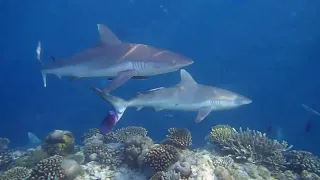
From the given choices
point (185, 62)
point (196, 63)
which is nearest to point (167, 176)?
point (185, 62)

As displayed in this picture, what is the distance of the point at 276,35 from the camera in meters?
62.2

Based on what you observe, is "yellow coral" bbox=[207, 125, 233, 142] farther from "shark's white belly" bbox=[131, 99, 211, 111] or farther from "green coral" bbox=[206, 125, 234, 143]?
"shark's white belly" bbox=[131, 99, 211, 111]

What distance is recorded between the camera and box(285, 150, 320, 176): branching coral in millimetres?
8875

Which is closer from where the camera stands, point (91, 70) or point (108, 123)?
point (108, 123)

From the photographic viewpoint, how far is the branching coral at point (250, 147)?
29.0 feet

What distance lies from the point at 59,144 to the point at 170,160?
11.3ft

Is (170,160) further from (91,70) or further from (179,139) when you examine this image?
(91,70)

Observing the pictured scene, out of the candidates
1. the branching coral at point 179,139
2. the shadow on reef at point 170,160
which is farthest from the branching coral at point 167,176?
the branching coral at point 179,139

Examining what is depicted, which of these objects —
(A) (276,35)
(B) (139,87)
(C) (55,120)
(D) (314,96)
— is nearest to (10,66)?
(C) (55,120)

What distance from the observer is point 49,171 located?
23.4 feet

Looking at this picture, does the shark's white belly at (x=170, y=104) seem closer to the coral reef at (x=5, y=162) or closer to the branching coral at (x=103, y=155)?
the branching coral at (x=103, y=155)

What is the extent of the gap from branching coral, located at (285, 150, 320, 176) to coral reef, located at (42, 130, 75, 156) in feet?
19.9

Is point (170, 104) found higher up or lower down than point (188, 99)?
lower down

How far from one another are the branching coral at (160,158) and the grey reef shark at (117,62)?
181 centimetres
